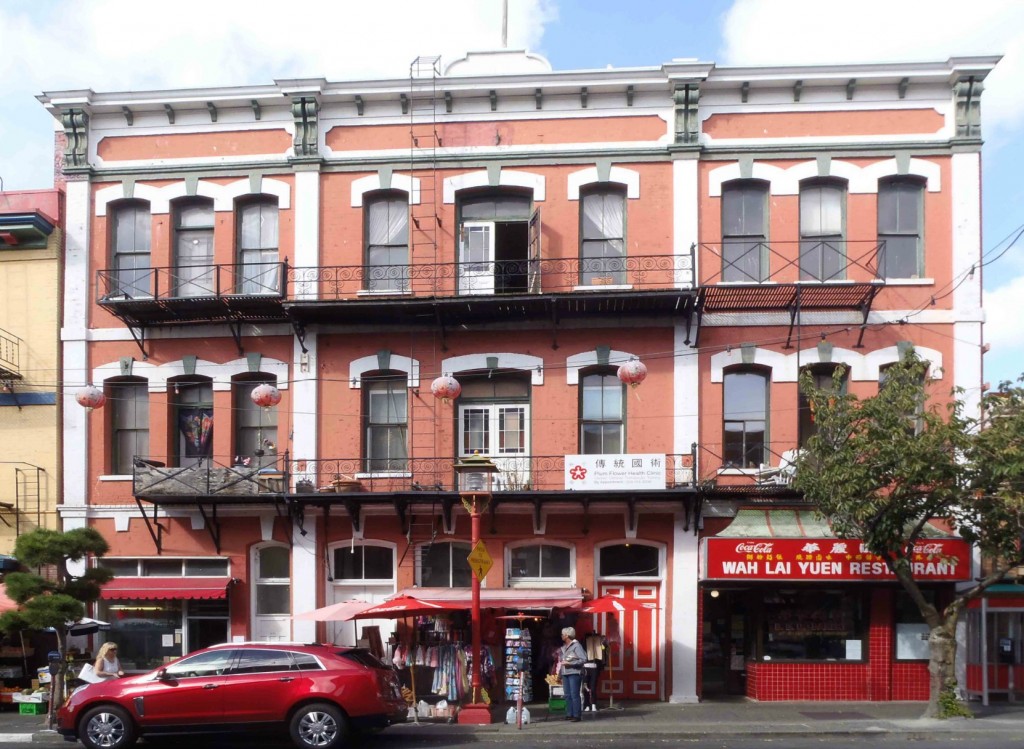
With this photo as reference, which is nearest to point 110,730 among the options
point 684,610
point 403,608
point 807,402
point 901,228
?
point 403,608

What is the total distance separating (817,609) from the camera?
22.2 metres

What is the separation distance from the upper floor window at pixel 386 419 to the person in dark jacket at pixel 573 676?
5.68 metres

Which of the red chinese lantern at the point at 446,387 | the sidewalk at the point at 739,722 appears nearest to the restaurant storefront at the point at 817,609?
the sidewalk at the point at 739,722

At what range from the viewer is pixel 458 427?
23312 millimetres

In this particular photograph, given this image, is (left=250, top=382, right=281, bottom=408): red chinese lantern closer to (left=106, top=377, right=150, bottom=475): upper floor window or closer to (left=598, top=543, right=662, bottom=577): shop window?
(left=106, top=377, right=150, bottom=475): upper floor window

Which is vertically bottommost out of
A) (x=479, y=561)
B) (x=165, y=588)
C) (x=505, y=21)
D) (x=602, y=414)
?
(x=165, y=588)

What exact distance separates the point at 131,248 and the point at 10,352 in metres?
3.20

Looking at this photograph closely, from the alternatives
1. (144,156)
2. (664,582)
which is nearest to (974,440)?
(664,582)

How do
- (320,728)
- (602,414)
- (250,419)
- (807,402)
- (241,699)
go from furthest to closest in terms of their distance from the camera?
(250,419) < (602,414) < (807,402) < (241,699) < (320,728)

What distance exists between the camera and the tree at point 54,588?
747 inches

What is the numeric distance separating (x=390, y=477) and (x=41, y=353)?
7663 mm

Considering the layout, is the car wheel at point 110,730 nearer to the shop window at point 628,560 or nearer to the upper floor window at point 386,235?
the shop window at point 628,560

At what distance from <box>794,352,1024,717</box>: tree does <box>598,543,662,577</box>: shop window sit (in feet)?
13.8

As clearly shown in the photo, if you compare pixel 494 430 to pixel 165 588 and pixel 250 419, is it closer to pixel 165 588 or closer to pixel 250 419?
pixel 250 419
